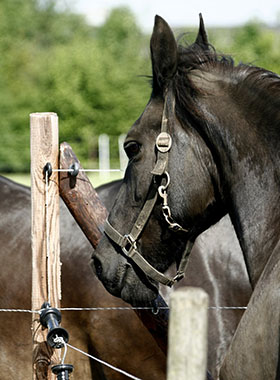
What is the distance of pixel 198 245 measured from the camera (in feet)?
13.8

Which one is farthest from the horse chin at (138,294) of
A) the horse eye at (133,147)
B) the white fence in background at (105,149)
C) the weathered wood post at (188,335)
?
the white fence in background at (105,149)

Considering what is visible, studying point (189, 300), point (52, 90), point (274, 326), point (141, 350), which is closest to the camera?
point (189, 300)

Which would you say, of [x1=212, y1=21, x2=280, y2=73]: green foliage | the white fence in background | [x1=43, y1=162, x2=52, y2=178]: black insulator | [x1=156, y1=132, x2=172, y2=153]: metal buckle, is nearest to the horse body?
[x1=43, y1=162, x2=52, y2=178]: black insulator

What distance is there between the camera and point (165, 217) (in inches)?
107

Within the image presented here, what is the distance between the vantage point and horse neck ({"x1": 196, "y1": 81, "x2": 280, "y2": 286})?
2592mm

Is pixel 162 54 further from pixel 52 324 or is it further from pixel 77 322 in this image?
pixel 77 322

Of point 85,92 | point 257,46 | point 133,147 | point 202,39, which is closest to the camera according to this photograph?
point 133,147

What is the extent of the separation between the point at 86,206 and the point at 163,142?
80cm

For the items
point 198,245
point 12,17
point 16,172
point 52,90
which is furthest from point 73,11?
point 198,245

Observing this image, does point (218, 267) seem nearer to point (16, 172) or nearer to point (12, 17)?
point (16, 172)

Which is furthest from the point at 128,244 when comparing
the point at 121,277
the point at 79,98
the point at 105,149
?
the point at 79,98

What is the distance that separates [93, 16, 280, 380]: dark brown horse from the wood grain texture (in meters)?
0.40

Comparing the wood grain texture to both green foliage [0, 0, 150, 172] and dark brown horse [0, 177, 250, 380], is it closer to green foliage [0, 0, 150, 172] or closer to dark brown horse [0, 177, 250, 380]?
dark brown horse [0, 177, 250, 380]

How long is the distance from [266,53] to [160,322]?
35.8 m
